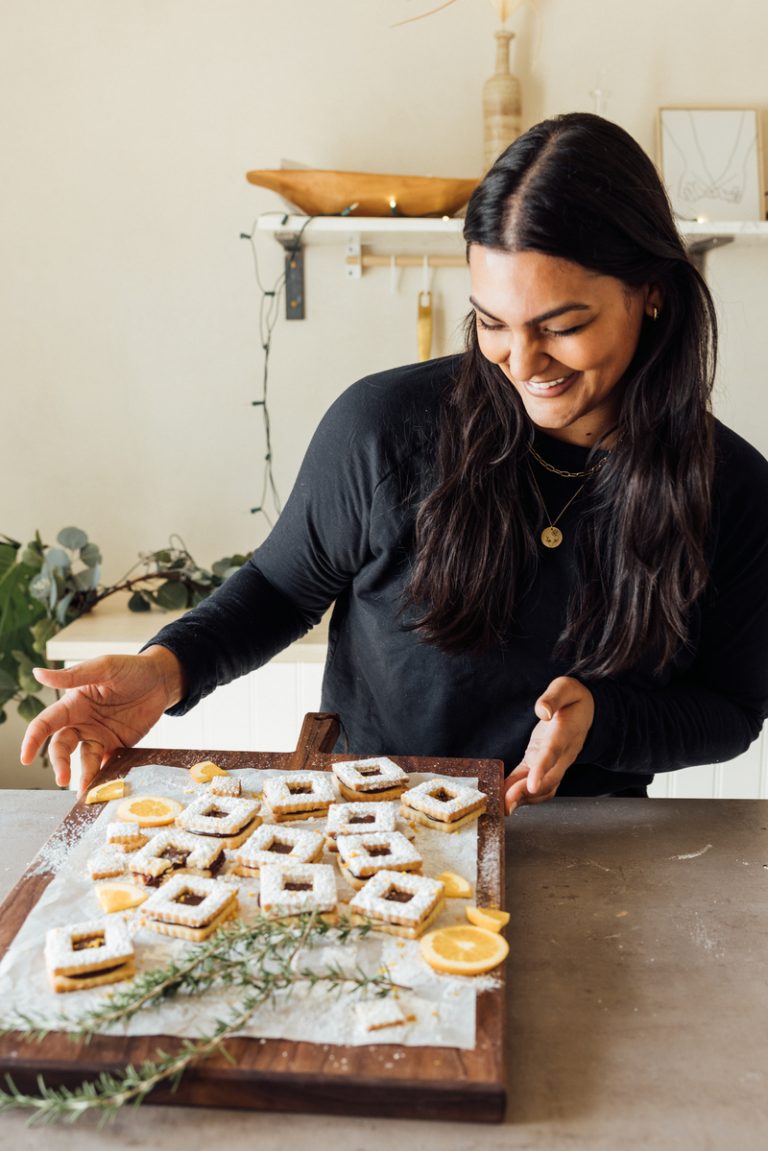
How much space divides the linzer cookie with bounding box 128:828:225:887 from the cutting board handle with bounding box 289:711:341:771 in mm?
206

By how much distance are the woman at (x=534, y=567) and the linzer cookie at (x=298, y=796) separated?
0.19m

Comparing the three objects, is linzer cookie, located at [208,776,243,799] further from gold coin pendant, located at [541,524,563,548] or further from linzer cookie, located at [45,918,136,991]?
gold coin pendant, located at [541,524,563,548]

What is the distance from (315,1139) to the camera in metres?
0.73

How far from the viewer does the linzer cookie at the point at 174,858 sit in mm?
941

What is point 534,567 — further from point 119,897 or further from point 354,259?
point 354,259

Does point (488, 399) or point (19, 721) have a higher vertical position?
point (488, 399)

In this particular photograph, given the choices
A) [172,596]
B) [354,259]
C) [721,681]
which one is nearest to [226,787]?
[721,681]

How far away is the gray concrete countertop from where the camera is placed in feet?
2.39

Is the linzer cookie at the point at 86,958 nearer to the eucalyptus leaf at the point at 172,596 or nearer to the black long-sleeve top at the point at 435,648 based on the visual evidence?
the black long-sleeve top at the point at 435,648

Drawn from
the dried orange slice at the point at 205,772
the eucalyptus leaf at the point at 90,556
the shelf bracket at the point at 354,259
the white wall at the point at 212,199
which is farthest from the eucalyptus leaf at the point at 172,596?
the dried orange slice at the point at 205,772

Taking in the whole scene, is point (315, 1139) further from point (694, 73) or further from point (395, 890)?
point (694, 73)

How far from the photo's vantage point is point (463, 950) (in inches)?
33.7

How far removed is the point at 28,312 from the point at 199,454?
1.64 ft

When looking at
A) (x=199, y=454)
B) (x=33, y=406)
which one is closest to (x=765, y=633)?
(x=199, y=454)
